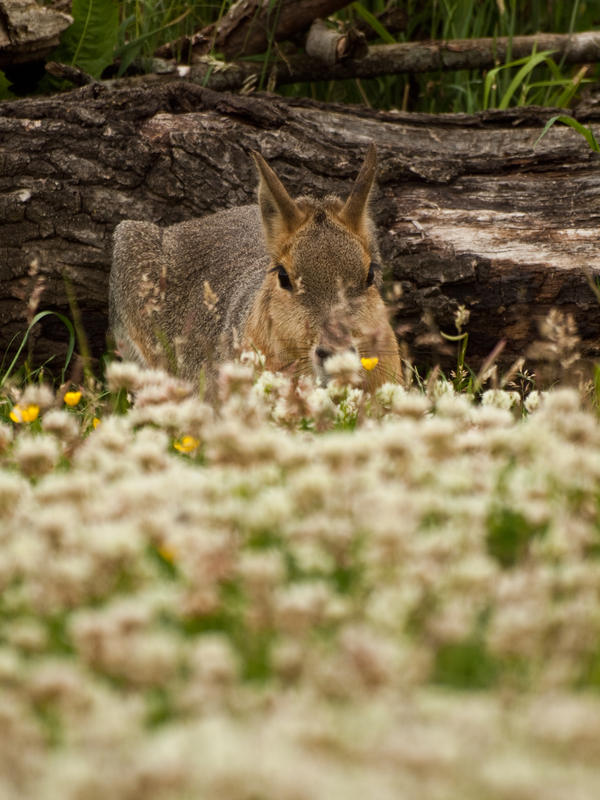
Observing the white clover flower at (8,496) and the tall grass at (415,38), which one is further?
the tall grass at (415,38)

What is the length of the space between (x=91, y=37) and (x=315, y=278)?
10.6 ft

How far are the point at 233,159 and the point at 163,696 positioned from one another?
4.87m

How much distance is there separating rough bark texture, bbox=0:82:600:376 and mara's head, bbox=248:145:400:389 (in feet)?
2.27

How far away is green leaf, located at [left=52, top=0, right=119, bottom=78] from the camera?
6.84 metres

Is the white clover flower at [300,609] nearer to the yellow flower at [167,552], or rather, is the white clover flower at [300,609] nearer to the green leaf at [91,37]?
the yellow flower at [167,552]

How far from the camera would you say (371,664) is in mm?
1627

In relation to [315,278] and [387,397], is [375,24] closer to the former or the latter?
[315,278]

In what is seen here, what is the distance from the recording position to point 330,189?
6.20m

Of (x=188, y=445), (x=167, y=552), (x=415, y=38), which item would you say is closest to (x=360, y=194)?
(x=188, y=445)

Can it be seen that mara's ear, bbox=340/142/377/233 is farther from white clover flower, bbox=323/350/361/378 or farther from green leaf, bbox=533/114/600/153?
white clover flower, bbox=323/350/361/378

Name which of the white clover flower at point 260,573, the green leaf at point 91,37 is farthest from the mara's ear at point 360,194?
the white clover flower at point 260,573

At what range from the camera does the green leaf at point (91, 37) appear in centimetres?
684

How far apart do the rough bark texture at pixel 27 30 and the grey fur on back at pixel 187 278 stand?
1.46m

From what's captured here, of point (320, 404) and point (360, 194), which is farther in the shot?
point (360, 194)
